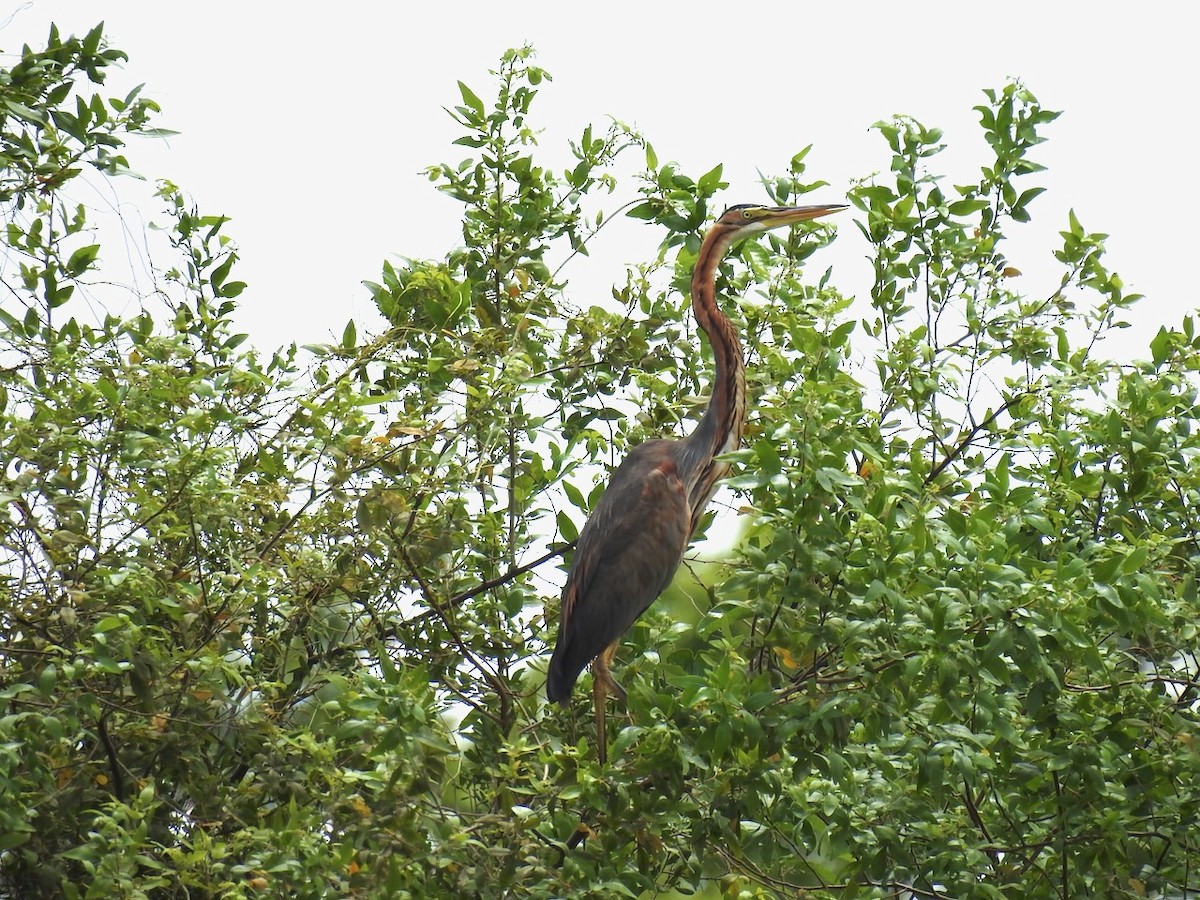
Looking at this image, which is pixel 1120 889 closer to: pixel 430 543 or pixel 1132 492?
Answer: pixel 1132 492

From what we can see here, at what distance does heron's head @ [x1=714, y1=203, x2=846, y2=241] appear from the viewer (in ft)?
16.8

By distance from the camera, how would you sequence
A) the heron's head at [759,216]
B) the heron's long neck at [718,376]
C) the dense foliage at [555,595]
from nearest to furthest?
the dense foliage at [555,595] → the heron's long neck at [718,376] → the heron's head at [759,216]

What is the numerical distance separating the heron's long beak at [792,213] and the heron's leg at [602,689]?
1.62 m

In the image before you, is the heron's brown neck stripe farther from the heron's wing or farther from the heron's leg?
the heron's leg

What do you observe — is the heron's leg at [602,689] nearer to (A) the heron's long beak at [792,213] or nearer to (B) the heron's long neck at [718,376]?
(B) the heron's long neck at [718,376]

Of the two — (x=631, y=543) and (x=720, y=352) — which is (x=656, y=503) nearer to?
(x=631, y=543)

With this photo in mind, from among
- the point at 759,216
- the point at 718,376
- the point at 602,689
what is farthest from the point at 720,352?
the point at 602,689

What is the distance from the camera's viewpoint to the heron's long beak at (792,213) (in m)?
5.11

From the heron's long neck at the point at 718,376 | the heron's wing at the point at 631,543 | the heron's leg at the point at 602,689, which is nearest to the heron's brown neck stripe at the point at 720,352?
the heron's long neck at the point at 718,376

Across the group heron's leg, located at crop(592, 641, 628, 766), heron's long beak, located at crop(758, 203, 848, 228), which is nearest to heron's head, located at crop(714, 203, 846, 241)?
heron's long beak, located at crop(758, 203, 848, 228)

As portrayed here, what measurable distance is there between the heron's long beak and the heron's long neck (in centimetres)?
18

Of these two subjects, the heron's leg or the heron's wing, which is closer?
the heron's leg

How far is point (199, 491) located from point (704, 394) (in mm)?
1924

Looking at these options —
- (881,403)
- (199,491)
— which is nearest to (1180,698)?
(881,403)
